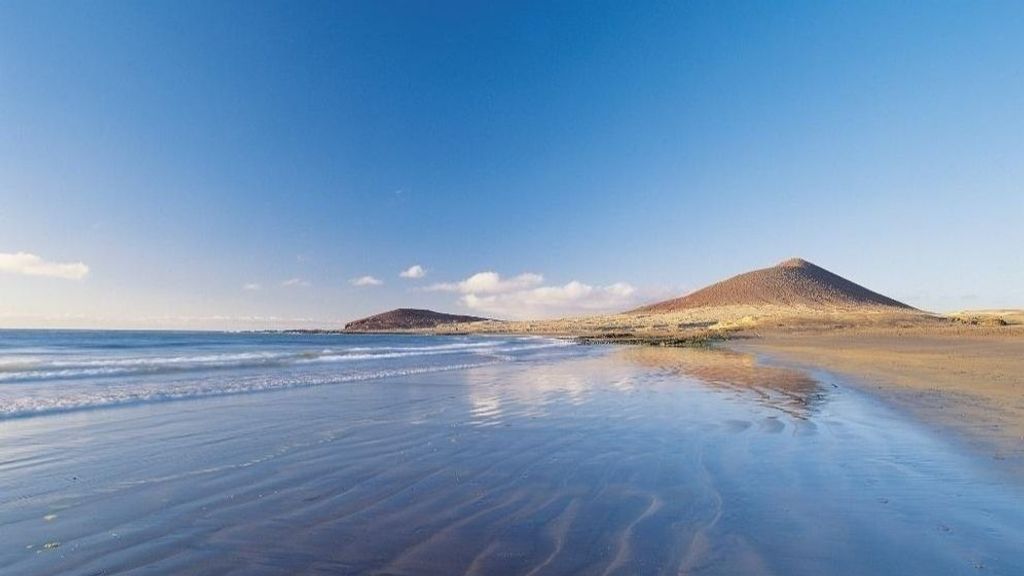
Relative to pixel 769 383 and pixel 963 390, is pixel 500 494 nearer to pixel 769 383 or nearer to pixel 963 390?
pixel 769 383

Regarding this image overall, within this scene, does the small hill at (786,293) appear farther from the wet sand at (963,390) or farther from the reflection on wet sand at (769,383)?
the reflection on wet sand at (769,383)

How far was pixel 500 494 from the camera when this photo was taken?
5.45m

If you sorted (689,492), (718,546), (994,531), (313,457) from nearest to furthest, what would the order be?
(718,546), (994,531), (689,492), (313,457)

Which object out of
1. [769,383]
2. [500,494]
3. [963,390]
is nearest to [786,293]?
[769,383]

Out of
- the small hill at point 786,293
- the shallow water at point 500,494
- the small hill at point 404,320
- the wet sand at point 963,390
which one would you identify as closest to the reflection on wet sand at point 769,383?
the shallow water at point 500,494

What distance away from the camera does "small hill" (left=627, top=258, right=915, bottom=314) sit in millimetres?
106062

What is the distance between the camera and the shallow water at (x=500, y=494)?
388cm

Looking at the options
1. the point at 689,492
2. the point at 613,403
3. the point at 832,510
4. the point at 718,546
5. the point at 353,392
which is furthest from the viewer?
Answer: the point at 353,392

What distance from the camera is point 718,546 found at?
405 centimetres

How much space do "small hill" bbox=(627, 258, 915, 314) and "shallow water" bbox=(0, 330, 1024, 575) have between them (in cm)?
10267

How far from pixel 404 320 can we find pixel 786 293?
115726 mm

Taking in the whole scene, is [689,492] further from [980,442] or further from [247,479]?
[980,442]

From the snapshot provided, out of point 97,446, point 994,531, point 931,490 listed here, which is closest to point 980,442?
point 931,490

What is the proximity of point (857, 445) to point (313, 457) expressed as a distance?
24.4 ft
